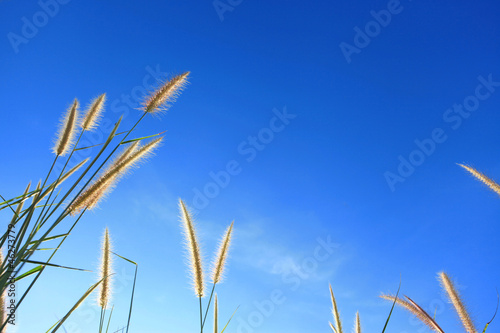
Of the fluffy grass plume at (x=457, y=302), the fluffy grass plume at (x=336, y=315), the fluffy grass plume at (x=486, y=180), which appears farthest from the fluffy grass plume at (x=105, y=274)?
the fluffy grass plume at (x=486, y=180)

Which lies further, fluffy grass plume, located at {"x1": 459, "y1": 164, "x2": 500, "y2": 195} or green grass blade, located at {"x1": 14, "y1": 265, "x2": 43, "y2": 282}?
fluffy grass plume, located at {"x1": 459, "y1": 164, "x2": 500, "y2": 195}

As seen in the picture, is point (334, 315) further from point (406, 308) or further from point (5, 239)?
point (5, 239)

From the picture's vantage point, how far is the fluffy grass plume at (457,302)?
291cm

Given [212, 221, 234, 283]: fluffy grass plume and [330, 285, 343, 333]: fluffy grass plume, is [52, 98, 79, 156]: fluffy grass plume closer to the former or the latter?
[212, 221, 234, 283]: fluffy grass plume

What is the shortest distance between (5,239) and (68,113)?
1.48m

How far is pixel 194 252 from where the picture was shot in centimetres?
318

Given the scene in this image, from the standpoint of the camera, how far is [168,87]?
3.18m

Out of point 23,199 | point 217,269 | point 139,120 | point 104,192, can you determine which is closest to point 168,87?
point 139,120

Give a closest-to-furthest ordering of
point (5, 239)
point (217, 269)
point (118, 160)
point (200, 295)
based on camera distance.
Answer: point (5, 239) < point (118, 160) < point (200, 295) < point (217, 269)

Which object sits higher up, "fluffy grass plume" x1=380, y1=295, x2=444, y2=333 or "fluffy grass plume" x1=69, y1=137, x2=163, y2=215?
"fluffy grass plume" x1=69, y1=137, x2=163, y2=215

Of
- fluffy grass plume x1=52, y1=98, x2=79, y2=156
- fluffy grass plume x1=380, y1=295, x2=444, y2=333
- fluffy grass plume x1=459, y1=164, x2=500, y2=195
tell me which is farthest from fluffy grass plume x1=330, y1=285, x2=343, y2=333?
fluffy grass plume x1=52, y1=98, x2=79, y2=156

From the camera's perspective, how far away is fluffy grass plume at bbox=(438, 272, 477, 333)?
2.91m

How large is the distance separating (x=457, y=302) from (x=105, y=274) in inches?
111

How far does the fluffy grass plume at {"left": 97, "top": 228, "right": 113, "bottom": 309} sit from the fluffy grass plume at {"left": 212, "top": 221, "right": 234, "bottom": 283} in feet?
2.80
